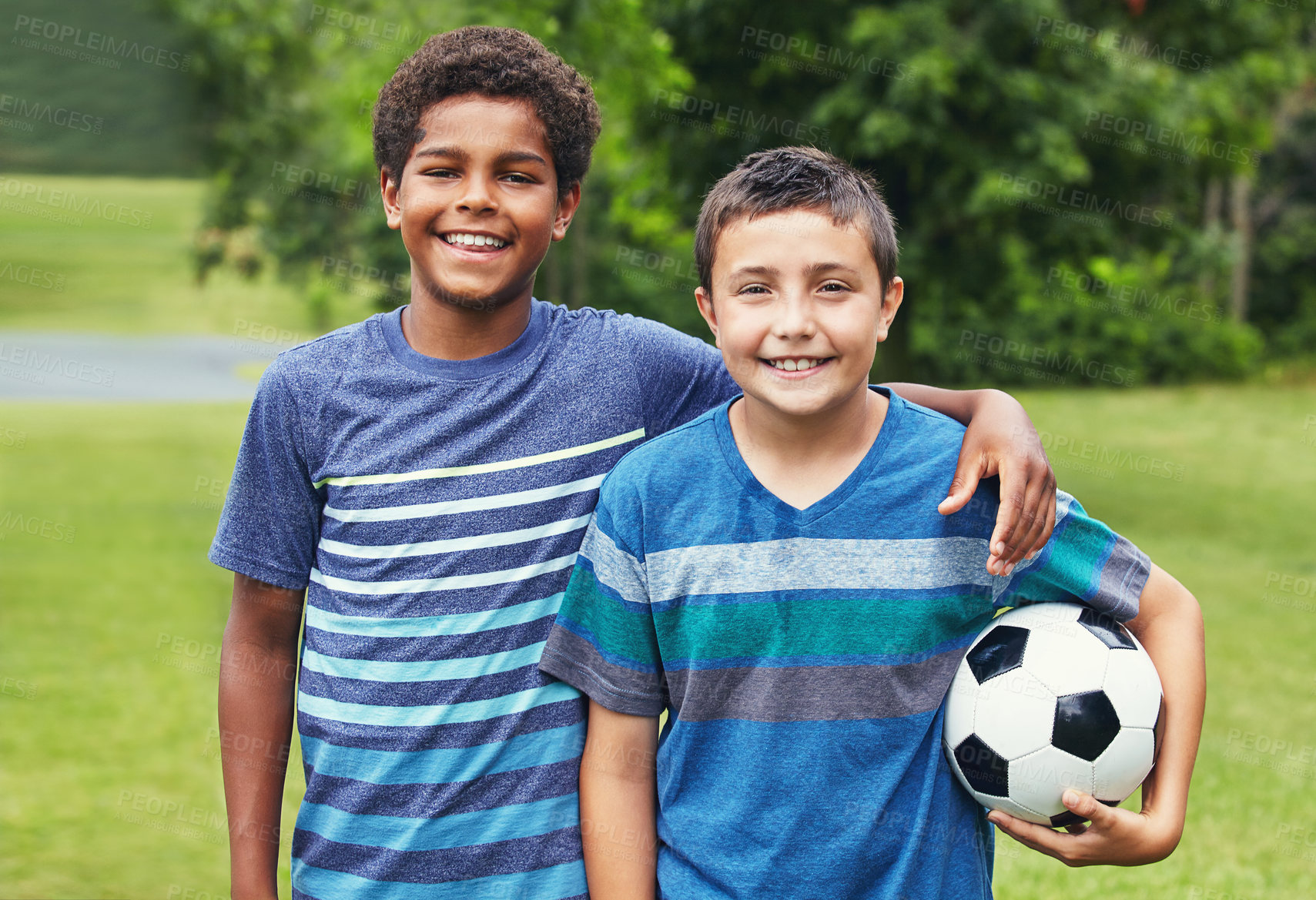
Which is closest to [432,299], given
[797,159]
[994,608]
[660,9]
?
[797,159]

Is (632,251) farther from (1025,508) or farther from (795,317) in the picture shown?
(1025,508)

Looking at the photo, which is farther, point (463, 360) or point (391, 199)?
point (391, 199)

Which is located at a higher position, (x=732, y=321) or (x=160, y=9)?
(x=160, y=9)

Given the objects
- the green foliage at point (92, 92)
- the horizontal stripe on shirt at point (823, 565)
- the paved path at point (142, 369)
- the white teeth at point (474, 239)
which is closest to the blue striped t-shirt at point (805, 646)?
the horizontal stripe on shirt at point (823, 565)

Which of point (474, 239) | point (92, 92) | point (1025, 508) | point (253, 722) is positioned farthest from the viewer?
point (92, 92)

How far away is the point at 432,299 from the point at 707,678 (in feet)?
2.60

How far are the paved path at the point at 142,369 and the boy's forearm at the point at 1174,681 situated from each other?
16.7 meters

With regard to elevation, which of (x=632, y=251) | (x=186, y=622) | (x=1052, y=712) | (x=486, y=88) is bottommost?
(x=186, y=622)

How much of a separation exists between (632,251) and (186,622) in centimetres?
536

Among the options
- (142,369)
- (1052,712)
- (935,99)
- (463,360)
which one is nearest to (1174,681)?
(1052,712)

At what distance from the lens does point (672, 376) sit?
2.05 metres

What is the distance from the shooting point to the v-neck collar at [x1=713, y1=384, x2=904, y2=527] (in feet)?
5.62

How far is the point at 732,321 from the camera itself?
175 cm

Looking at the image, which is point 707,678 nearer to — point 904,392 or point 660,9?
point 904,392
